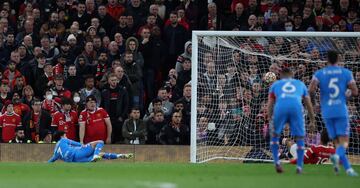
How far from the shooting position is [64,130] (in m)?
25.3

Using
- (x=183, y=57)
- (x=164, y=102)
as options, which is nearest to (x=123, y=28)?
(x=183, y=57)

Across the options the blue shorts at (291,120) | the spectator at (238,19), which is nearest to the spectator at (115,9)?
the spectator at (238,19)

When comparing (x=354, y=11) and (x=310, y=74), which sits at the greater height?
(x=354, y=11)

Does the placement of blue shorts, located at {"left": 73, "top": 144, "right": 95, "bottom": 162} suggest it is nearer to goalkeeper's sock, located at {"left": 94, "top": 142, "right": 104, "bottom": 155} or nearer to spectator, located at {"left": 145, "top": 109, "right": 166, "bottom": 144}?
goalkeeper's sock, located at {"left": 94, "top": 142, "right": 104, "bottom": 155}

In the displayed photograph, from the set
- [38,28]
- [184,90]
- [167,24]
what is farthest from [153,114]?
[38,28]

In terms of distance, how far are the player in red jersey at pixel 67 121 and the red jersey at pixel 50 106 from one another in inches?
7.7

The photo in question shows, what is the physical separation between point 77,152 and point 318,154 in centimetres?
542

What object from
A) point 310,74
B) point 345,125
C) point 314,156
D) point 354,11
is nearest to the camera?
point 345,125

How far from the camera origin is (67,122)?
25469mm

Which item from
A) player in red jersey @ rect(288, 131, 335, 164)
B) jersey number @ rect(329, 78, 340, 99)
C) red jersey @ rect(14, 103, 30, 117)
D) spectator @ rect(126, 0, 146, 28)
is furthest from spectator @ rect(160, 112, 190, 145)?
jersey number @ rect(329, 78, 340, 99)

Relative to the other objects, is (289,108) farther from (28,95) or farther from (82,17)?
(82,17)

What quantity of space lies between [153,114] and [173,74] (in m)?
1.40

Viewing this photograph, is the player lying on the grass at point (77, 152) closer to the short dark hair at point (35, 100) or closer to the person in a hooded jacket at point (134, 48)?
the short dark hair at point (35, 100)

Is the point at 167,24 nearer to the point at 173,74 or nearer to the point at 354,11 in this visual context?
the point at 173,74
